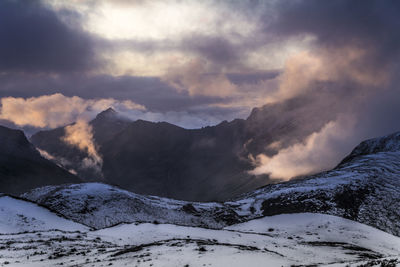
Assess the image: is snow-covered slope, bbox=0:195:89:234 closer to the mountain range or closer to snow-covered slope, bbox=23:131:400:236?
the mountain range

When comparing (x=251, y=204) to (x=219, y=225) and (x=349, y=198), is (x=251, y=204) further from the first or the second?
(x=349, y=198)

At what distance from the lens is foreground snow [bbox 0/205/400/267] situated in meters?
38.7

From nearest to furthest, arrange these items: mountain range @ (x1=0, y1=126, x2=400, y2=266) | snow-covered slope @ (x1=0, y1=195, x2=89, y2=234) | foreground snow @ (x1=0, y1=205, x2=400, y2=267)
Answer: foreground snow @ (x1=0, y1=205, x2=400, y2=267) → mountain range @ (x1=0, y1=126, x2=400, y2=266) → snow-covered slope @ (x1=0, y1=195, x2=89, y2=234)

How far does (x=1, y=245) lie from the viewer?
49875mm

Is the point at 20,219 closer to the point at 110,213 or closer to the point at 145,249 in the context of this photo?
the point at 145,249

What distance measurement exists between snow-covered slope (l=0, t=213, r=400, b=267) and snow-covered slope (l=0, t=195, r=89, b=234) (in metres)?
12.9

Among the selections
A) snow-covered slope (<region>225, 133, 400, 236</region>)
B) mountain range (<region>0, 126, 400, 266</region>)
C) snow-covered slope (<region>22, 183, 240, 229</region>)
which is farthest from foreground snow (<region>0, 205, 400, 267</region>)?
snow-covered slope (<region>22, 183, 240, 229</region>)

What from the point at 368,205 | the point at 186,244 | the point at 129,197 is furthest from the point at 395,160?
the point at 186,244

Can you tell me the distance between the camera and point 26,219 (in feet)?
249

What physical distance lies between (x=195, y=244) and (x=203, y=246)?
2.71 metres

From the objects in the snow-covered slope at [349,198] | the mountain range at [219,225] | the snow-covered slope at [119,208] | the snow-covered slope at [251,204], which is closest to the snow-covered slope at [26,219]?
the mountain range at [219,225]

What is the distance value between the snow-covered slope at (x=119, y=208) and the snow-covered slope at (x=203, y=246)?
132 ft

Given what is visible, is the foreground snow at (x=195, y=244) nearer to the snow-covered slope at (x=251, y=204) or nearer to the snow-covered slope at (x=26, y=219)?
the snow-covered slope at (x=26, y=219)

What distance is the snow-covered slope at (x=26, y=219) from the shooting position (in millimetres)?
70750
